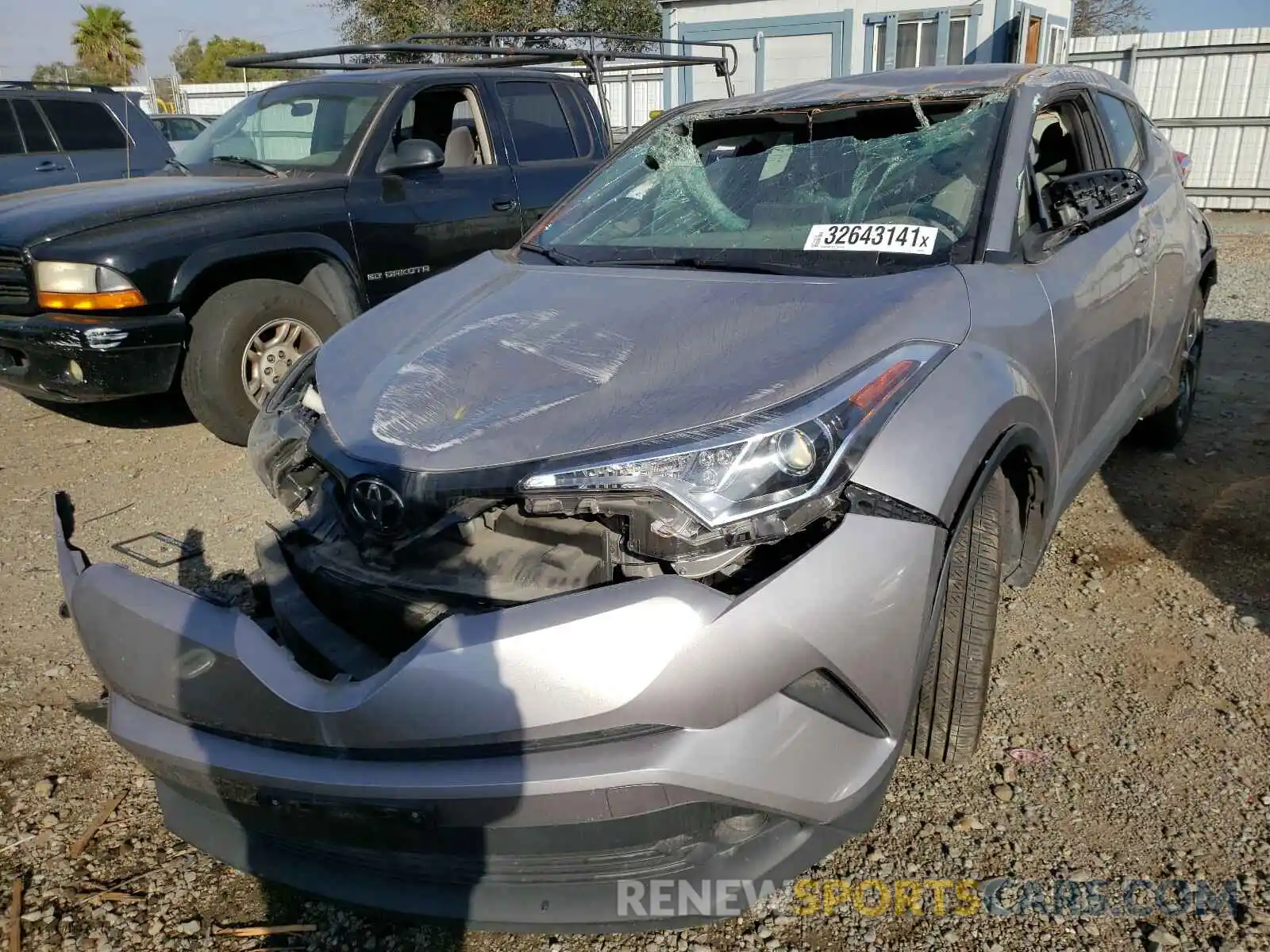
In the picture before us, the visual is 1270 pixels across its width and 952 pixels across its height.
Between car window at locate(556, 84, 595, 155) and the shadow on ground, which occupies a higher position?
car window at locate(556, 84, 595, 155)

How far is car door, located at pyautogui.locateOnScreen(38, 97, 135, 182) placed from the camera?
9.71 meters

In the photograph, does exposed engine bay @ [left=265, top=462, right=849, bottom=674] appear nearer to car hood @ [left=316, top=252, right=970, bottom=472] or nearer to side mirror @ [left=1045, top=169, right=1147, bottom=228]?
car hood @ [left=316, top=252, right=970, bottom=472]

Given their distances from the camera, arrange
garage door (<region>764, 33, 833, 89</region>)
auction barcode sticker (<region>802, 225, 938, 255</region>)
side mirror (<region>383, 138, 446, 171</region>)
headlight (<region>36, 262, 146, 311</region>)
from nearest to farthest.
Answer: auction barcode sticker (<region>802, 225, 938, 255</region>), headlight (<region>36, 262, 146, 311</region>), side mirror (<region>383, 138, 446, 171</region>), garage door (<region>764, 33, 833, 89</region>)

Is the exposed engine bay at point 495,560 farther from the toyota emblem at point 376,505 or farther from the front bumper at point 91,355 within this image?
the front bumper at point 91,355

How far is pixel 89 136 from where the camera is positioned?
994 centimetres

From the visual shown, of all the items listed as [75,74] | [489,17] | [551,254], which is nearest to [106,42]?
[75,74]

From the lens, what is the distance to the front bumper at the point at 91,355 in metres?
4.39

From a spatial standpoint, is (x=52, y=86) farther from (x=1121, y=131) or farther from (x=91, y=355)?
(x=1121, y=131)


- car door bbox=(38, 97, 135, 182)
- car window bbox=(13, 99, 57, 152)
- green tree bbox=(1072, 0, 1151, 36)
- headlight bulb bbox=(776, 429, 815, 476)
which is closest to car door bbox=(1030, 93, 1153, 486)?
headlight bulb bbox=(776, 429, 815, 476)

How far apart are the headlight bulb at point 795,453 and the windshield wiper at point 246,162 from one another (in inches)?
174

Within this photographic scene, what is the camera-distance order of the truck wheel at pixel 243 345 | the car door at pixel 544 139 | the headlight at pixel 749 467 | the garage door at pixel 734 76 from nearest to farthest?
the headlight at pixel 749 467
the truck wheel at pixel 243 345
the car door at pixel 544 139
the garage door at pixel 734 76

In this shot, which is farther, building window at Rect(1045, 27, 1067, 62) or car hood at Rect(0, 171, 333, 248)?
building window at Rect(1045, 27, 1067, 62)

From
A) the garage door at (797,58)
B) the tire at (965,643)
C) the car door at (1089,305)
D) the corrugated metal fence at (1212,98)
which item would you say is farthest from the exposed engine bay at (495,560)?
the corrugated metal fence at (1212,98)

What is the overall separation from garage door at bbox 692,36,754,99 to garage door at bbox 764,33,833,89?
0.78ft
